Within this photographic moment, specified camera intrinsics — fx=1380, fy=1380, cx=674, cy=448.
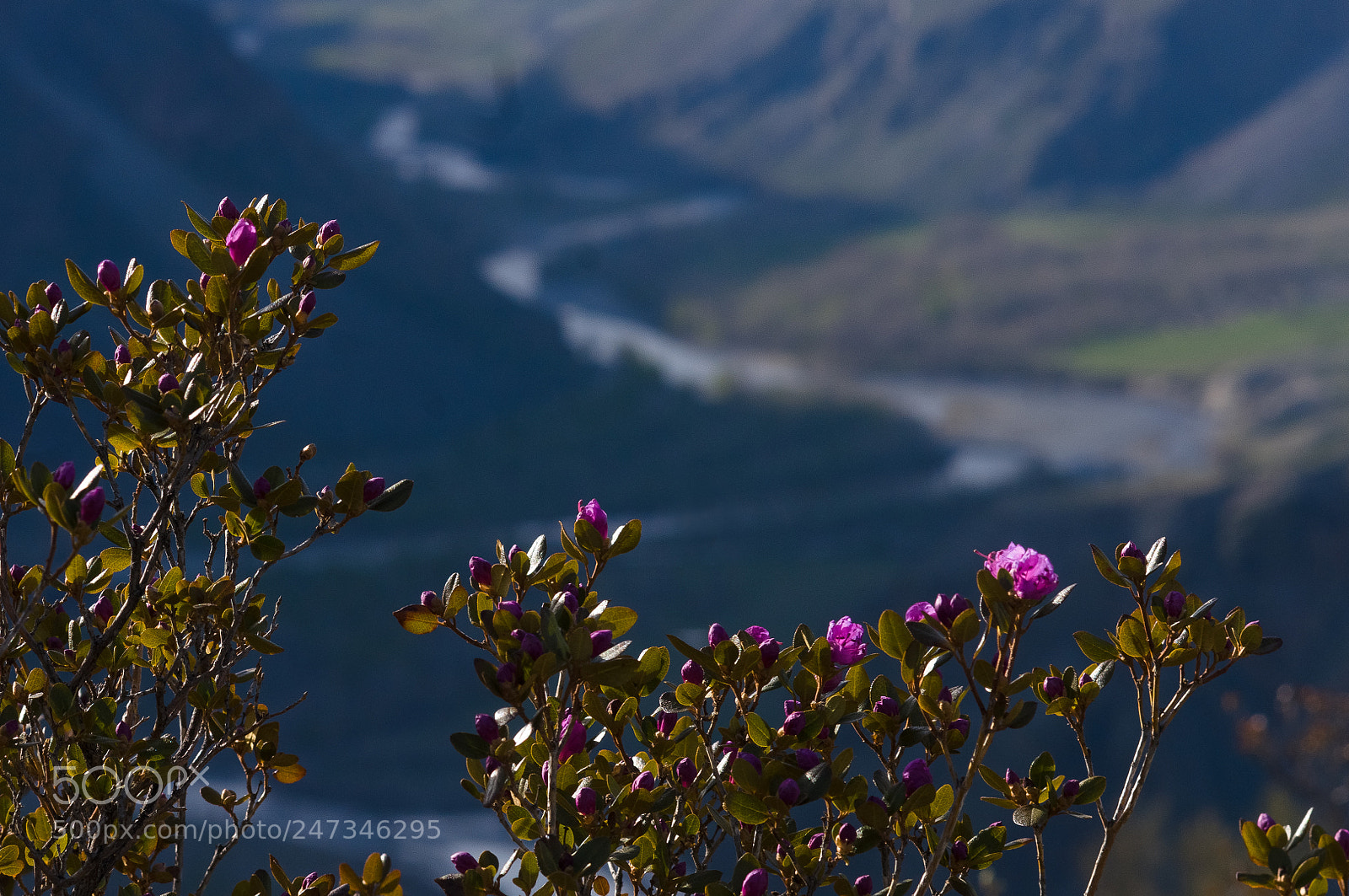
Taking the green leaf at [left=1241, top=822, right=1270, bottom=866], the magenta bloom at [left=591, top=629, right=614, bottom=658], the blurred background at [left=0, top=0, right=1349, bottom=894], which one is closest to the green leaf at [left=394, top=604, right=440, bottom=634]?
the magenta bloom at [left=591, top=629, right=614, bottom=658]

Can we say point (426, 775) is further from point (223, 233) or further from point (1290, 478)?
point (223, 233)

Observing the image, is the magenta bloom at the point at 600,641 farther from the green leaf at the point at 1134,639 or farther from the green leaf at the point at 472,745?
the green leaf at the point at 1134,639

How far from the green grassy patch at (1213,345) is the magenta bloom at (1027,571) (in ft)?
252

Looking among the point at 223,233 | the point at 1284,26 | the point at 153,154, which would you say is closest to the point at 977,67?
the point at 1284,26

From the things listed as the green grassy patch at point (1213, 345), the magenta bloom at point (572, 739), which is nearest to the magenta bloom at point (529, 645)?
the magenta bloom at point (572, 739)

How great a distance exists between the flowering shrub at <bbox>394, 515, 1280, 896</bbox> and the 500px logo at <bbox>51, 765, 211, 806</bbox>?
64 cm

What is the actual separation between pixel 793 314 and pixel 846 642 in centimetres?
8692

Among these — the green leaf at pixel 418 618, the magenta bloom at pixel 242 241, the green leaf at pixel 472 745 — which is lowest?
the green leaf at pixel 472 745

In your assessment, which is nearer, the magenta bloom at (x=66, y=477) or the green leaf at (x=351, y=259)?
the magenta bloom at (x=66, y=477)

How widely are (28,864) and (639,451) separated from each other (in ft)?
174

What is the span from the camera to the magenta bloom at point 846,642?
2777mm

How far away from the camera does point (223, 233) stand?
2826 millimetres

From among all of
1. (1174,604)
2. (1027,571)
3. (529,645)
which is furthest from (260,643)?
(1174,604)

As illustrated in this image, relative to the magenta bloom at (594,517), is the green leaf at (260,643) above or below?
below
